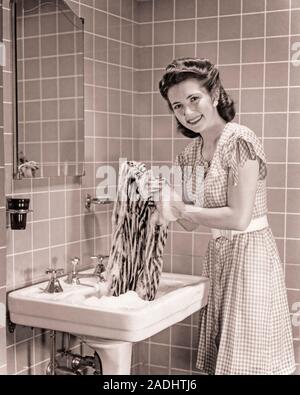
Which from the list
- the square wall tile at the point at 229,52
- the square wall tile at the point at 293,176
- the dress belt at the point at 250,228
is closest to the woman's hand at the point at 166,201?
the dress belt at the point at 250,228

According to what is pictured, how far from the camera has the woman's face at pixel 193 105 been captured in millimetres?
1893

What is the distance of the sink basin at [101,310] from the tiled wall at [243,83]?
24cm

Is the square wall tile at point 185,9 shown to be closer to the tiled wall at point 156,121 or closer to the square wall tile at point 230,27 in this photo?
the tiled wall at point 156,121

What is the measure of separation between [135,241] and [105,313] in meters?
0.34

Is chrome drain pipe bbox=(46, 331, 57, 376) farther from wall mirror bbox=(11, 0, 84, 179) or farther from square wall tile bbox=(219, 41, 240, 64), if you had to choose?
square wall tile bbox=(219, 41, 240, 64)

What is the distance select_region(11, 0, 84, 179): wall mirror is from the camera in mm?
1791

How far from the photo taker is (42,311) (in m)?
1.75

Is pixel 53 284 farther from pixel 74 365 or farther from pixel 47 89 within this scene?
pixel 47 89

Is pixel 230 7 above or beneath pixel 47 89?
above

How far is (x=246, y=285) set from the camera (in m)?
1.90

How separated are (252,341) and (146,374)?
0.43 metres

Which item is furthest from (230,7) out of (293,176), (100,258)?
(100,258)
